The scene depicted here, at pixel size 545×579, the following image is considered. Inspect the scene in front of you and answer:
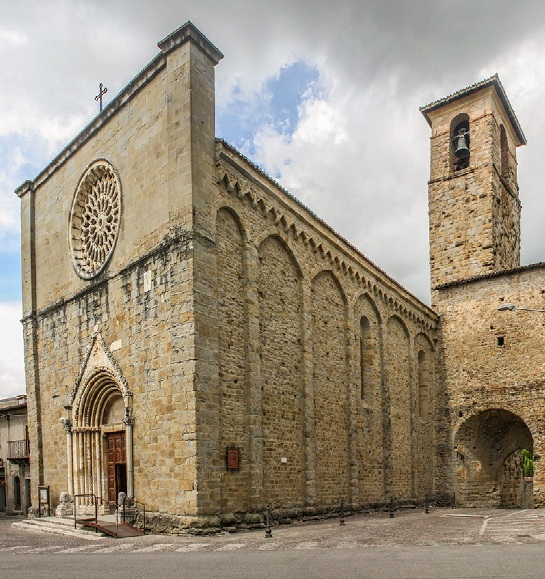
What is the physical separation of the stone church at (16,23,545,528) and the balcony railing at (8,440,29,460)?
6.97 m

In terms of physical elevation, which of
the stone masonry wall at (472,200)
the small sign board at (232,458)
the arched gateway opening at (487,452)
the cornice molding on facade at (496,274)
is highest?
the stone masonry wall at (472,200)

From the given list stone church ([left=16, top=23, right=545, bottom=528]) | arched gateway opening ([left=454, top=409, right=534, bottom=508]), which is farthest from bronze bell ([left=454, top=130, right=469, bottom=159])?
arched gateway opening ([left=454, top=409, right=534, bottom=508])

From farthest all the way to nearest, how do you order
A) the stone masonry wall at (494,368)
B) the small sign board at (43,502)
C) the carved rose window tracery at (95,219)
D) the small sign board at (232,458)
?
the stone masonry wall at (494,368) → the small sign board at (43,502) → the carved rose window tracery at (95,219) → the small sign board at (232,458)

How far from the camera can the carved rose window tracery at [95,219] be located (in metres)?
19.5

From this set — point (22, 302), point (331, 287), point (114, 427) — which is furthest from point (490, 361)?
point (22, 302)

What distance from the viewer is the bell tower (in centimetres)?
3136

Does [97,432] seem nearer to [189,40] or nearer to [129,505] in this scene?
[129,505]

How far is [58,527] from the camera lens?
17.2 metres

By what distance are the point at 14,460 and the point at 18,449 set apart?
0.73 m

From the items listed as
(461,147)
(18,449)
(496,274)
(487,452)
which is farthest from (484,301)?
(18,449)

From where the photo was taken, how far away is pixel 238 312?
1744cm

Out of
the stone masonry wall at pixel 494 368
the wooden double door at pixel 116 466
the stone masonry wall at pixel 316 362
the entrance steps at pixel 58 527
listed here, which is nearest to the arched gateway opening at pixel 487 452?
the stone masonry wall at pixel 494 368

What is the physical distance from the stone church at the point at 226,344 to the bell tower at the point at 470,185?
1.25m

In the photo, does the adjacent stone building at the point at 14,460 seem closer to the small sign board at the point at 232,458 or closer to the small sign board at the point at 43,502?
the small sign board at the point at 43,502
